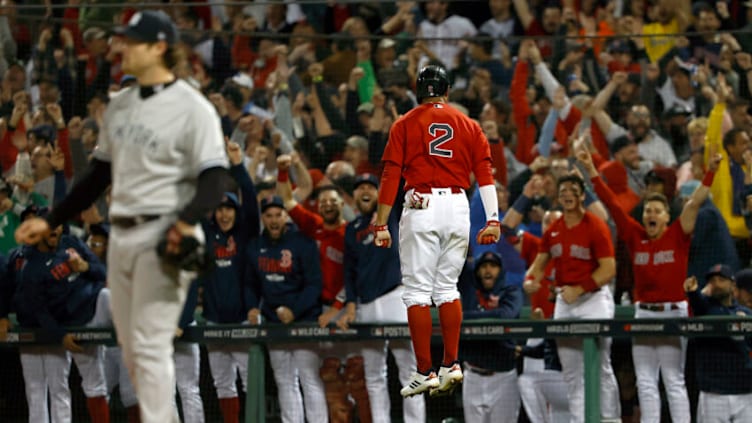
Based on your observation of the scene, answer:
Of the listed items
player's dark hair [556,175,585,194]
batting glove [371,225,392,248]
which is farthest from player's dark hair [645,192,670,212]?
batting glove [371,225,392,248]

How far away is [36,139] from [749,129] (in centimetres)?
557

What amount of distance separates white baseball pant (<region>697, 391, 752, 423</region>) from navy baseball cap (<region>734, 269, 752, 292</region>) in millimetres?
787

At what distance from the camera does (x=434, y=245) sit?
22.7 feet

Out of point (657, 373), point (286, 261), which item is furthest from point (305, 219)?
point (657, 373)

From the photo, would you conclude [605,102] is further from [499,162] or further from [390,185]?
[390,185]

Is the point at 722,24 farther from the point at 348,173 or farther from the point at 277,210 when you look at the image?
the point at 277,210

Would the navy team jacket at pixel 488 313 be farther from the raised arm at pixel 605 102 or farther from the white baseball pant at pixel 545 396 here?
the raised arm at pixel 605 102

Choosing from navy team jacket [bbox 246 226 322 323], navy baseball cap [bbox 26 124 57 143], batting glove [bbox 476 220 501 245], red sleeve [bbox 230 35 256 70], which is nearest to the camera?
batting glove [bbox 476 220 501 245]

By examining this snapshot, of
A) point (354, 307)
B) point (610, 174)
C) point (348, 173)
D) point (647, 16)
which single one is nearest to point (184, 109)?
point (354, 307)

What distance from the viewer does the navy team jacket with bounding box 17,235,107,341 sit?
914cm

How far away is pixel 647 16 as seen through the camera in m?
12.8

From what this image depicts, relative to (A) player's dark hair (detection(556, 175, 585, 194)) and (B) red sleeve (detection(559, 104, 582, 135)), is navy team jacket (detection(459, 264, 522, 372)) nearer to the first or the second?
(A) player's dark hair (detection(556, 175, 585, 194))

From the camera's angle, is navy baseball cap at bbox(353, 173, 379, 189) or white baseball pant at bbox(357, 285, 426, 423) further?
navy baseball cap at bbox(353, 173, 379, 189)

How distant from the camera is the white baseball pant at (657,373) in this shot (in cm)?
878
